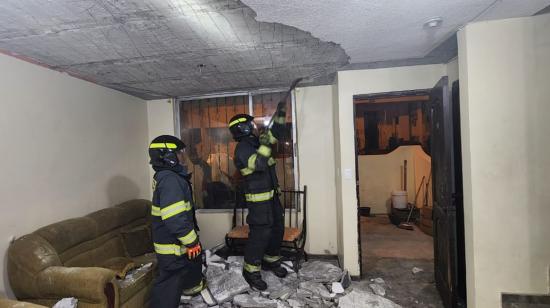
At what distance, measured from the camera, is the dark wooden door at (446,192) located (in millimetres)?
2021

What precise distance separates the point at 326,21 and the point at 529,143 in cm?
158

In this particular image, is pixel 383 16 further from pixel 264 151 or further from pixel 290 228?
A: pixel 290 228

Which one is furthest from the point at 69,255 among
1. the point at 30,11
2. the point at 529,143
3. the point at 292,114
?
the point at 529,143

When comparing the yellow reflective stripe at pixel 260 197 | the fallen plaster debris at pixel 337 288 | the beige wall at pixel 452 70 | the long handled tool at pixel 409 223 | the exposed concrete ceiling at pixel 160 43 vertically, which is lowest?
the fallen plaster debris at pixel 337 288

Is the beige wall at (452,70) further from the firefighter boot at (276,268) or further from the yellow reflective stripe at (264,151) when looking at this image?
the firefighter boot at (276,268)

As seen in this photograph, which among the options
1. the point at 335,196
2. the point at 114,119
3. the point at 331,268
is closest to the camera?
the point at 331,268

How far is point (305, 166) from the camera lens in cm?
348

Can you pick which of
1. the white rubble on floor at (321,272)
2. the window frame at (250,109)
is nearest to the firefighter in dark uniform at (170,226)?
the white rubble on floor at (321,272)

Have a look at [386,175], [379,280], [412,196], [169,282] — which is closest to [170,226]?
[169,282]

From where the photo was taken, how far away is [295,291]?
2607mm

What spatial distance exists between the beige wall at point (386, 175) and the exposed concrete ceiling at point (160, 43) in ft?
9.87

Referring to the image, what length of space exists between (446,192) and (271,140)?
5.19 ft

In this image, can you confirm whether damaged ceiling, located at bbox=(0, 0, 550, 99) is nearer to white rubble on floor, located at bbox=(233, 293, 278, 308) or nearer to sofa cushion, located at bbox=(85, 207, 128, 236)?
sofa cushion, located at bbox=(85, 207, 128, 236)

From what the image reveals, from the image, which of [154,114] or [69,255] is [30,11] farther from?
[154,114]
